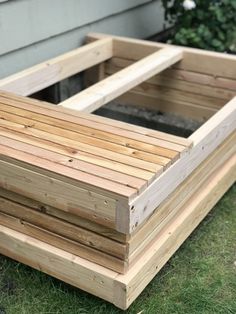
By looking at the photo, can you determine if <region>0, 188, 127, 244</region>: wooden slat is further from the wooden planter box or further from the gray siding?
the gray siding

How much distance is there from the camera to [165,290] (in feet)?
7.15

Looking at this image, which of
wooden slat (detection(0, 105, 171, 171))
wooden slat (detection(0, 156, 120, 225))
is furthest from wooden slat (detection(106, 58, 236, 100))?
wooden slat (detection(0, 156, 120, 225))

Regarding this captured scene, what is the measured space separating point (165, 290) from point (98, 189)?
0.66m

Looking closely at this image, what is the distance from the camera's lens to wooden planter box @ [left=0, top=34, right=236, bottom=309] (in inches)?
71.6

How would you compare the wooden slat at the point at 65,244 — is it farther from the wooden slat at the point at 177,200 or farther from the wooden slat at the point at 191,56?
the wooden slat at the point at 191,56

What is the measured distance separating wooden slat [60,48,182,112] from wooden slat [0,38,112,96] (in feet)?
1.03

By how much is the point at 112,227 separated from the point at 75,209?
0.15 metres

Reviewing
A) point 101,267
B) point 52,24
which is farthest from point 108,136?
point 52,24

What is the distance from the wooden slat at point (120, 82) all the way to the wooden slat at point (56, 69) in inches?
12.4

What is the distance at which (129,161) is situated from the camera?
6.24 feet

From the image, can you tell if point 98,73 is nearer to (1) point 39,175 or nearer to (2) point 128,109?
(2) point 128,109

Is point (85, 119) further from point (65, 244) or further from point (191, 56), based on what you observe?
point (191, 56)

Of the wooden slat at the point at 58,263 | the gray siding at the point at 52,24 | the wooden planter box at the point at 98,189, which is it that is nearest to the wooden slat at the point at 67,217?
the wooden planter box at the point at 98,189

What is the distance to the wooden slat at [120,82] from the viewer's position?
2.40m
